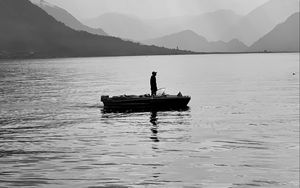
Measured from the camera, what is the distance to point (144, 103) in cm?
5381

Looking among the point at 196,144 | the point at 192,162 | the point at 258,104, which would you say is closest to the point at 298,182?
the point at 192,162

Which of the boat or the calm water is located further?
the boat

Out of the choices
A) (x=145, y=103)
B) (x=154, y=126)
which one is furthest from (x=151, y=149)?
(x=145, y=103)

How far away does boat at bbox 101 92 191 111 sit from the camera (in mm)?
53750

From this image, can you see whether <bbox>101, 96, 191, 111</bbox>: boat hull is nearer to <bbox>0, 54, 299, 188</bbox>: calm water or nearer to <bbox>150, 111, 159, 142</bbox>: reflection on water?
<bbox>150, 111, 159, 142</bbox>: reflection on water

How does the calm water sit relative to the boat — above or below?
below

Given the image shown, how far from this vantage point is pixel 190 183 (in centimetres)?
2370

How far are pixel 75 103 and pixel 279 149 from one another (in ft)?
137

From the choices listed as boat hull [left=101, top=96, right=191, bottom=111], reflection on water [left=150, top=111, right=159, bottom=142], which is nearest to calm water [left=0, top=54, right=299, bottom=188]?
reflection on water [left=150, top=111, right=159, bottom=142]

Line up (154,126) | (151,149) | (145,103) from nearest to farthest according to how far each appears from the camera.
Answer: (151,149) → (154,126) → (145,103)

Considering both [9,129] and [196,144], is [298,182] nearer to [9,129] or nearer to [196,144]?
[196,144]

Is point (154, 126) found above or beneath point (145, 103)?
beneath

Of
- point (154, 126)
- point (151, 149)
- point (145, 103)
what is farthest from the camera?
point (145, 103)

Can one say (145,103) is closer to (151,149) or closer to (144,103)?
(144,103)
